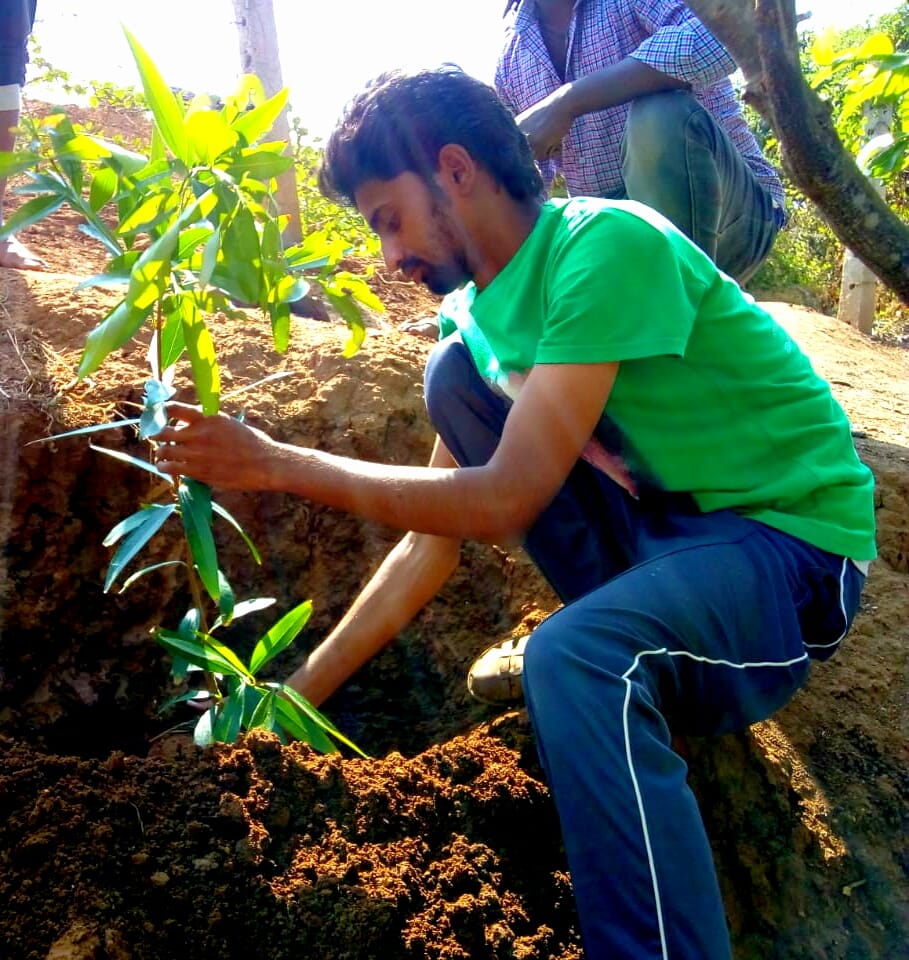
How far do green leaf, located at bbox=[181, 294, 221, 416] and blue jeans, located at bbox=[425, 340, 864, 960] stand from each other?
0.63 m

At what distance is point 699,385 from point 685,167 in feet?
4.29

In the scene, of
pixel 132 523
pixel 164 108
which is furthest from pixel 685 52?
pixel 132 523

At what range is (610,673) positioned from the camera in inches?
54.1

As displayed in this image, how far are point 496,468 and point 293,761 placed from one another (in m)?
0.64

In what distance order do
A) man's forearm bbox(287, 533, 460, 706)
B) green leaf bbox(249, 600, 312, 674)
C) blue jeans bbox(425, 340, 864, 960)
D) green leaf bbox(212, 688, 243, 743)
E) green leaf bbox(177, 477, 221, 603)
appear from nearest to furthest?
blue jeans bbox(425, 340, 864, 960) → green leaf bbox(177, 477, 221, 603) → green leaf bbox(212, 688, 243, 743) → green leaf bbox(249, 600, 312, 674) → man's forearm bbox(287, 533, 460, 706)

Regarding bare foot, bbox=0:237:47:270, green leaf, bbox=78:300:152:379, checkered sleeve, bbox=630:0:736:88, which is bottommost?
bare foot, bbox=0:237:47:270

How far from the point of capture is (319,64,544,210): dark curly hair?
5.85 feet

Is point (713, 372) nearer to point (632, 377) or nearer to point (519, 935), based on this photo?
point (632, 377)

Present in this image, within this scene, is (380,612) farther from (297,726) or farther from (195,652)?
(195,652)

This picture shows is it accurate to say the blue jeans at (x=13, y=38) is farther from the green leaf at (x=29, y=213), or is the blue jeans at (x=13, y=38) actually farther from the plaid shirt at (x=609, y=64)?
the green leaf at (x=29, y=213)

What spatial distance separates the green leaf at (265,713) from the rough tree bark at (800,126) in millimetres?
1701

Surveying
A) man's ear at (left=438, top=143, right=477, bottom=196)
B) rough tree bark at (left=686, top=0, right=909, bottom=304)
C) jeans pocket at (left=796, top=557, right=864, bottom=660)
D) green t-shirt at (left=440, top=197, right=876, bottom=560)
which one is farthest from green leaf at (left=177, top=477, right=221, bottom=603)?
rough tree bark at (left=686, top=0, right=909, bottom=304)

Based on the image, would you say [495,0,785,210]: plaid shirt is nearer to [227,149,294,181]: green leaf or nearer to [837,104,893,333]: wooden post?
[227,149,294,181]: green leaf

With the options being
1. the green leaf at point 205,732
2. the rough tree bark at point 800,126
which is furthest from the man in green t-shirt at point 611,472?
the rough tree bark at point 800,126
